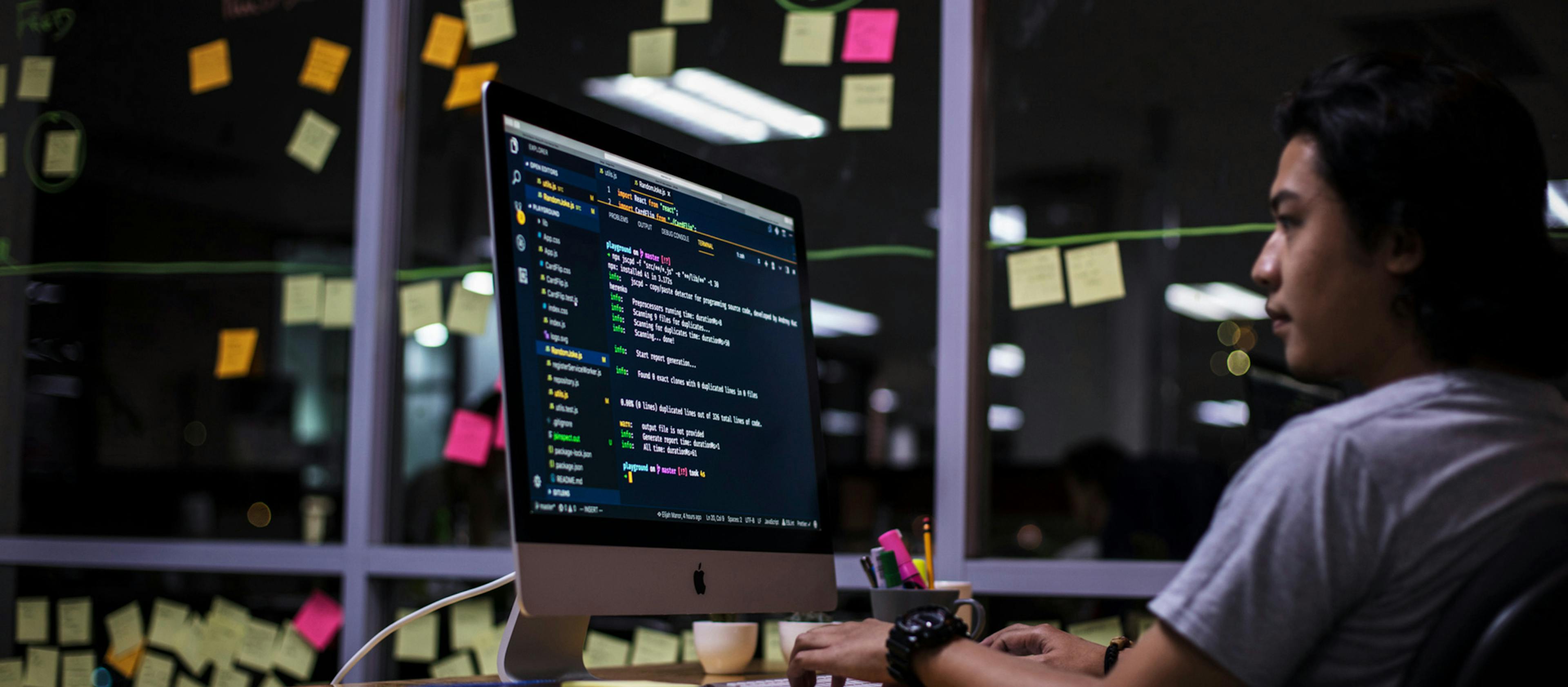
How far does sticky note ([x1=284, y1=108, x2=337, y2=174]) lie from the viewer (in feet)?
8.01

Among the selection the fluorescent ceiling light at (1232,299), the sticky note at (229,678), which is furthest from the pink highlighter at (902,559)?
the sticky note at (229,678)

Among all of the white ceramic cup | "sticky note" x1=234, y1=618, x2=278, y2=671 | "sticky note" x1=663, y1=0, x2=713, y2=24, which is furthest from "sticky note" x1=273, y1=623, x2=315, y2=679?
"sticky note" x1=663, y1=0, x2=713, y2=24

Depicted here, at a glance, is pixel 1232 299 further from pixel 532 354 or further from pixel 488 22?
pixel 532 354

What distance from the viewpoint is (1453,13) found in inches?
77.2

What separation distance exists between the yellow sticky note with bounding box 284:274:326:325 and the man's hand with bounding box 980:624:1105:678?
1617mm

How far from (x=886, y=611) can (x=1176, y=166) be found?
135 cm

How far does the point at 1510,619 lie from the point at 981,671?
0.34m

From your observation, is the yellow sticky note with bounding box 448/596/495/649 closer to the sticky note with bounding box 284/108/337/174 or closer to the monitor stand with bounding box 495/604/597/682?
the sticky note with bounding box 284/108/337/174

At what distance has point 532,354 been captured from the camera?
1.07 metres

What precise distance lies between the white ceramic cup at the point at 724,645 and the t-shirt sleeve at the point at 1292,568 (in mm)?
801

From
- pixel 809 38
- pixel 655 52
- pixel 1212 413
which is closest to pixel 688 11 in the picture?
pixel 655 52

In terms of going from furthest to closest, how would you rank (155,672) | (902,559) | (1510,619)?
(155,672)
(902,559)
(1510,619)

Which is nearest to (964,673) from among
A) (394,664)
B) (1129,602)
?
(1129,602)

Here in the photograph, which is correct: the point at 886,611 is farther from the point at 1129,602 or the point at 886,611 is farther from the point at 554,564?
the point at 1129,602
